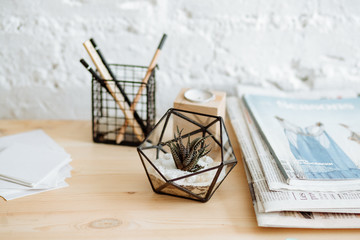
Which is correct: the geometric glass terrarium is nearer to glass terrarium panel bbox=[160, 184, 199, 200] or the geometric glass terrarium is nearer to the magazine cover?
glass terrarium panel bbox=[160, 184, 199, 200]

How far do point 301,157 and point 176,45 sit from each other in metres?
0.44

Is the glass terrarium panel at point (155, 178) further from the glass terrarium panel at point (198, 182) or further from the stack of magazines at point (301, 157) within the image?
the stack of magazines at point (301, 157)

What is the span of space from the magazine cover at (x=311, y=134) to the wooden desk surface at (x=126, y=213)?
0.32 feet

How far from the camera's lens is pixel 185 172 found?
2.06ft

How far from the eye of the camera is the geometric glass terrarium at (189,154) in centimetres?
61

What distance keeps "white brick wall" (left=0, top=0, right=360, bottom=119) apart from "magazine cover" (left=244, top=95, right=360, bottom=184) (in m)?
0.12

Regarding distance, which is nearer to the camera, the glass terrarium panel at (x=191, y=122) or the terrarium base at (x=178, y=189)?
the terrarium base at (x=178, y=189)

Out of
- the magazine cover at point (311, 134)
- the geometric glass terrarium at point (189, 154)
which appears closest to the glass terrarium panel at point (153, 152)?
the geometric glass terrarium at point (189, 154)

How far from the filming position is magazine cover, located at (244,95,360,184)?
2.15ft

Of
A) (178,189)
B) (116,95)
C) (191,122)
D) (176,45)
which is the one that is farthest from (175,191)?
(176,45)

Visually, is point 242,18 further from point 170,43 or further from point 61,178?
point 61,178

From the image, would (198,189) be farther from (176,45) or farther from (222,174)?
(176,45)

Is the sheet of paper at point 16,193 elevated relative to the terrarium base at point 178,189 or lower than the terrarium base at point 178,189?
lower

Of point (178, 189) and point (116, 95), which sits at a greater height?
point (116, 95)
